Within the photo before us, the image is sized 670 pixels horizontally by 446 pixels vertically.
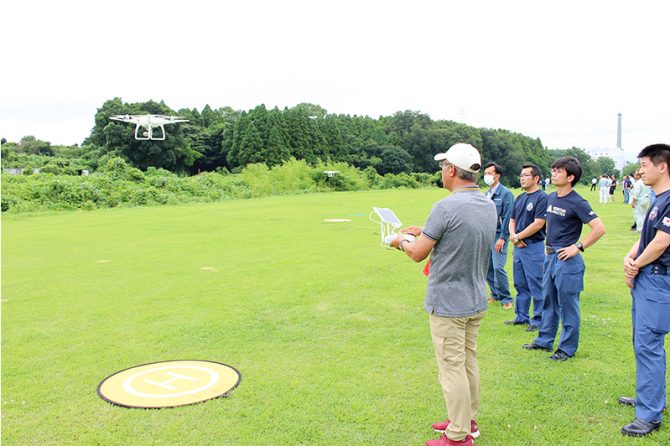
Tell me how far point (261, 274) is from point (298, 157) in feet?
177

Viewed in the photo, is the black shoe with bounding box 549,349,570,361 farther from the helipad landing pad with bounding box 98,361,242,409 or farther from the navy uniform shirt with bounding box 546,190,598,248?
the helipad landing pad with bounding box 98,361,242,409

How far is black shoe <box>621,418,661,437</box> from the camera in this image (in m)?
4.05

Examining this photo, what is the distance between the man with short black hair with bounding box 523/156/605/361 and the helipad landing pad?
3.43m

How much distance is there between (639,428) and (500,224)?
3886 millimetres

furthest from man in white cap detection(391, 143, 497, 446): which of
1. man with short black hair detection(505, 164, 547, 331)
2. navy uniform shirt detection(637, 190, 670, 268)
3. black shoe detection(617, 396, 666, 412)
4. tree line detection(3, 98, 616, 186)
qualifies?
tree line detection(3, 98, 616, 186)

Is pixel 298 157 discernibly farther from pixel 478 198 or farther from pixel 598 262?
pixel 478 198

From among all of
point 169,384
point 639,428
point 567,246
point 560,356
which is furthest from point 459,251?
point 169,384

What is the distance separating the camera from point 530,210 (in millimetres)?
6652

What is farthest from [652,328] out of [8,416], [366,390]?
[8,416]

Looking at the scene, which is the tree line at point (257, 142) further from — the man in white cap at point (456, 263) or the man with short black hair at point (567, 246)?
the man in white cap at point (456, 263)

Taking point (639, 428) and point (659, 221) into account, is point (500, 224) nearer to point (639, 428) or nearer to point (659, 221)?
point (659, 221)

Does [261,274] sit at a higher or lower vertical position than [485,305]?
lower

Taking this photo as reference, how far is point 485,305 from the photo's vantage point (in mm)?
3842

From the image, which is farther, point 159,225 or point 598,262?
point 159,225
